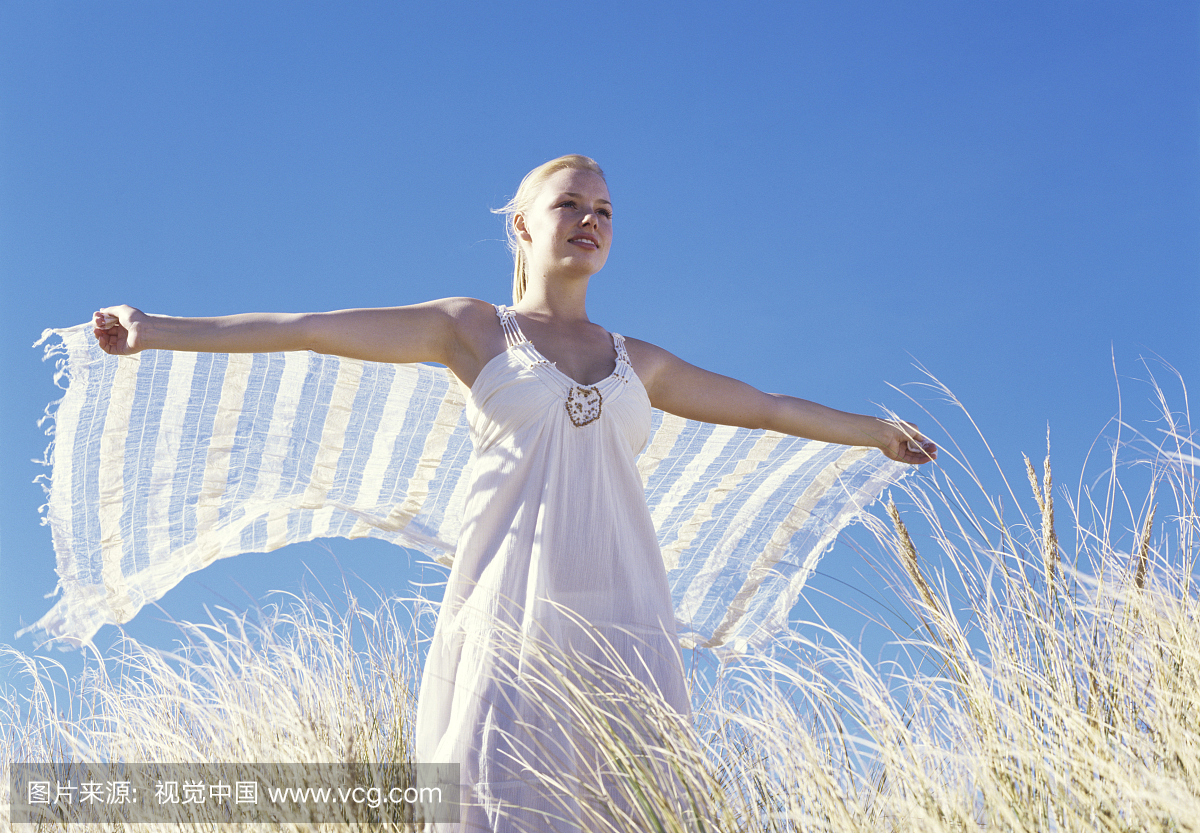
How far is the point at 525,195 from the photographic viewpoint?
2475 millimetres

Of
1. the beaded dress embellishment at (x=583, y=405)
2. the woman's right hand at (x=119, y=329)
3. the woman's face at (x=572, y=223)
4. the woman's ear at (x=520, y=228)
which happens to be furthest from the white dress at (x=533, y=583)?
the woman's right hand at (x=119, y=329)

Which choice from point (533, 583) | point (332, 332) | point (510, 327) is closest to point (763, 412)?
point (510, 327)

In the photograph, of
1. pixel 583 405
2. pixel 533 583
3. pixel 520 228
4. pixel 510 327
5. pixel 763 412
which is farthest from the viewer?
pixel 763 412

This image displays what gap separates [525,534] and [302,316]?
2.23ft

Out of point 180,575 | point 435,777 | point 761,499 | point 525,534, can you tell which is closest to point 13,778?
point 180,575

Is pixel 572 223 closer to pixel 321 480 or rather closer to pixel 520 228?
pixel 520 228

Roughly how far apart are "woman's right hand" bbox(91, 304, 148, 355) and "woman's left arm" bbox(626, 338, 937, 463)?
3.99 ft

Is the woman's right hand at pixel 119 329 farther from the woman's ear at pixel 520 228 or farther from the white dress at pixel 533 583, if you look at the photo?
the woman's ear at pixel 520 228

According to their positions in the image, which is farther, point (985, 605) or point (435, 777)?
point (435, 777)

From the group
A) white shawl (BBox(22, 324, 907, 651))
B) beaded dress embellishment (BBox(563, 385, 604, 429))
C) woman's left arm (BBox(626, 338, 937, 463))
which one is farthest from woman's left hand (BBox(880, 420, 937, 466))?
beaded dress embellishment (BBox(563, 385, 604, 429))

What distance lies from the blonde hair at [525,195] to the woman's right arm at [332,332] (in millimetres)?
278

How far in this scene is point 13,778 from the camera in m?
3.13

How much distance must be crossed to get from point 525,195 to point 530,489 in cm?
87

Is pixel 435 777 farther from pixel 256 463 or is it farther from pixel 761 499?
pixel 761 499
